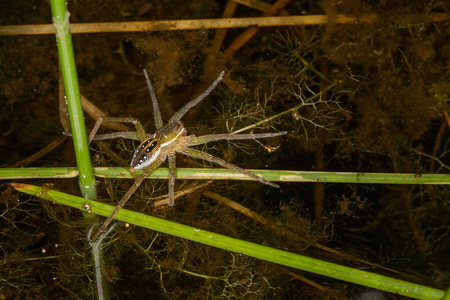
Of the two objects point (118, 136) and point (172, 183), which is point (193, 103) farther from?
point (172, 183)

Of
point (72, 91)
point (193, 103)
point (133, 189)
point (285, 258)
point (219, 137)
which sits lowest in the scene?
point (285, 258)

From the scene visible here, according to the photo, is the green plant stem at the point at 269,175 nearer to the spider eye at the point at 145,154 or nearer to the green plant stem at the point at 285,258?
the spider eye at the point at 145,154

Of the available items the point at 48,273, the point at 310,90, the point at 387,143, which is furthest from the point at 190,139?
the point at 387,143

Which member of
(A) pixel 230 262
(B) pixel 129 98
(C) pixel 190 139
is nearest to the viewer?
(A) pixel 230 262

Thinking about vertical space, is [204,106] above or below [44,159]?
above

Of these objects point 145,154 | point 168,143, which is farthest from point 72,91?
point 168,143

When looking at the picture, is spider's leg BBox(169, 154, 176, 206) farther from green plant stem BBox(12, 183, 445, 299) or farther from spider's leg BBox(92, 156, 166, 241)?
green plant stem BBox(12, 183, 445, 299)

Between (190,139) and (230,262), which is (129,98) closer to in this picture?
(190,139)

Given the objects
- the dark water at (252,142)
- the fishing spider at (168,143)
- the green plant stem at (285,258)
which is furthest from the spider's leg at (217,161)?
the green plant stem at (285,258)
